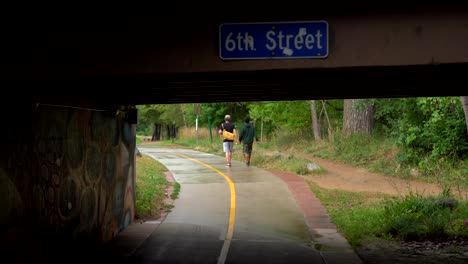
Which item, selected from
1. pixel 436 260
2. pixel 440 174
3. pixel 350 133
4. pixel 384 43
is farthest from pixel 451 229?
pixel 350 133

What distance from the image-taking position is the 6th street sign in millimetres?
5273

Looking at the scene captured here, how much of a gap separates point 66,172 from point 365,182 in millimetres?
10768

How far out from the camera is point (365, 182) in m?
16.2

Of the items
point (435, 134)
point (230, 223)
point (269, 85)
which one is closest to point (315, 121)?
point (435, 134)

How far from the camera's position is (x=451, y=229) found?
9.34m

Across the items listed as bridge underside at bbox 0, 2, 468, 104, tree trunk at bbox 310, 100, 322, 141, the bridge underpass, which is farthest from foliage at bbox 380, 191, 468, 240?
tree trunk at bbox 310, 100, 322, 141

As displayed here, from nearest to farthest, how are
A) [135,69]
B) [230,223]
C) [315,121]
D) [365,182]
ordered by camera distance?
1. [135,69]
2. [230,223]
3. [365,182]
4. [315,121]

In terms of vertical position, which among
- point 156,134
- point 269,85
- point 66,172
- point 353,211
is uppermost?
point 269,85

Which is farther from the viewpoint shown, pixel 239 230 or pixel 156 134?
pixel 156 134

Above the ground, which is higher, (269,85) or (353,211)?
(269,85)

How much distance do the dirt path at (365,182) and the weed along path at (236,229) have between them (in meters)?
1.63

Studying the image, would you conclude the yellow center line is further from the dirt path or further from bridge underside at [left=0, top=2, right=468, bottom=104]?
bridge underside at [left=0, top=2, right=468, bottom=104]

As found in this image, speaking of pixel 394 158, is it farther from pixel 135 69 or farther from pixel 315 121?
pixel 135 69

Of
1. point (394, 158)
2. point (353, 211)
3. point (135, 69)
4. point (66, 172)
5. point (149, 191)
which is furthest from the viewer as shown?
point (394, 158)
